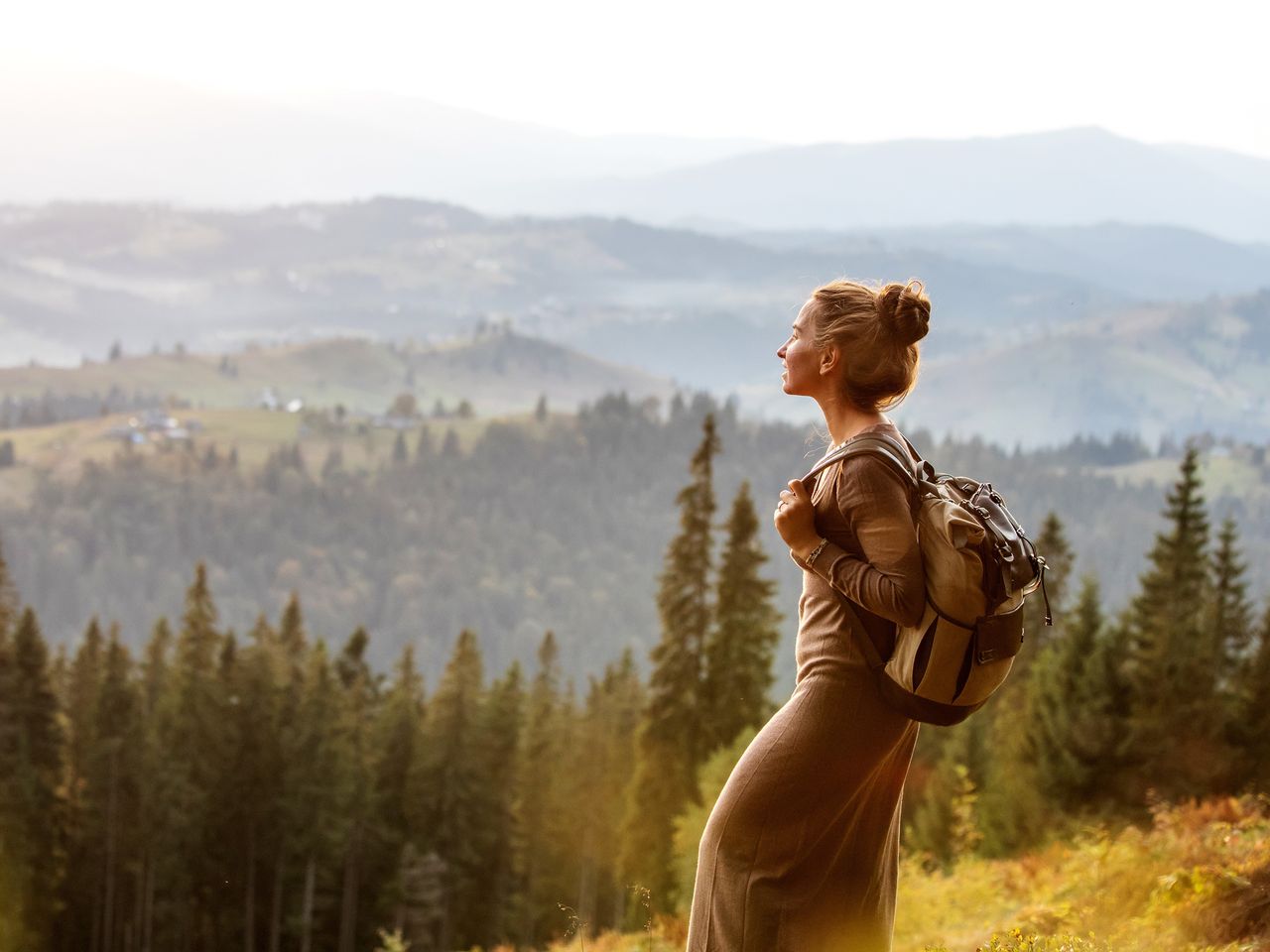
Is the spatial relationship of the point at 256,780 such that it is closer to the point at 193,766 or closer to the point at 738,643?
the point at 193,766

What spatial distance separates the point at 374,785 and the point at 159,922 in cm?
1055

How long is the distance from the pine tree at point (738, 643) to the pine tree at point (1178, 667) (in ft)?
32.6

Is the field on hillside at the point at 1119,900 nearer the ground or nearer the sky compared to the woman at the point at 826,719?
nearer the ground

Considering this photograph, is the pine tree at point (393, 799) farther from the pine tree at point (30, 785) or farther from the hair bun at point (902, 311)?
the hair bun at point (902, 311)

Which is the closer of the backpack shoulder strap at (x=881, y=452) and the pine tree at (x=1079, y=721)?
the backpack shoulder strap at (x=881, y=452)

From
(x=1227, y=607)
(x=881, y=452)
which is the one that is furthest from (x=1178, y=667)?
(x=881, y=452)

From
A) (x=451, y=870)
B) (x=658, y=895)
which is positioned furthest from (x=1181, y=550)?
(x=451, y=870)

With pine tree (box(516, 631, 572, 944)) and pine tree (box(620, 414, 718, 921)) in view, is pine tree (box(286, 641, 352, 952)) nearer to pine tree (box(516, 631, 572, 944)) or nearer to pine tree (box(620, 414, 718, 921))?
pine tree (box(516, 631, 572, 944))

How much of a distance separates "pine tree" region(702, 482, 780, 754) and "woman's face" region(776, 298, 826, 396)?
3172 centimetres

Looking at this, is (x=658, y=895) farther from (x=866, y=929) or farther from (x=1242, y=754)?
(x=866, y=929)

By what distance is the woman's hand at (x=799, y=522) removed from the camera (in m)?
4.73

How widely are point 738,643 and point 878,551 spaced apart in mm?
33268

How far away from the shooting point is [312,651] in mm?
63719

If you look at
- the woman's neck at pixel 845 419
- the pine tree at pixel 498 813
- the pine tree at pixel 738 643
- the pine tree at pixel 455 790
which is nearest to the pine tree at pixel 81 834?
the pine tree at pixel 455 790
